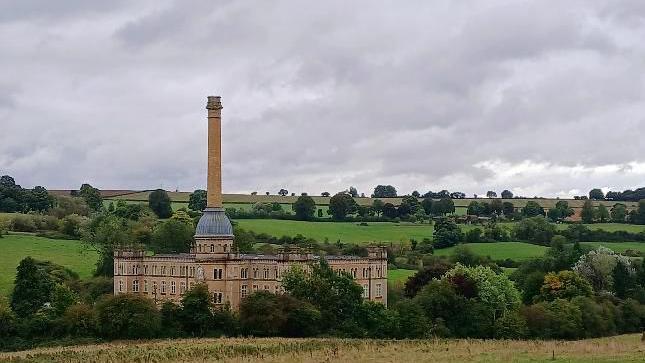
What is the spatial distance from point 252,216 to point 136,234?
107 ft

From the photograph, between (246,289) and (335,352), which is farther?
(246,289)

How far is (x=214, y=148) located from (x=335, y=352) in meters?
37.3

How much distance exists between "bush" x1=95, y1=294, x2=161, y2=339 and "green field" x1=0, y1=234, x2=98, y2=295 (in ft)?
114

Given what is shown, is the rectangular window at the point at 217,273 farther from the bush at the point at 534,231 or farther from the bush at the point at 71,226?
the bush at the point at 534,231

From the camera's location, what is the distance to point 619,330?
3935 inches

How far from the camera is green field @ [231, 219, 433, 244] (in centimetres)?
14750

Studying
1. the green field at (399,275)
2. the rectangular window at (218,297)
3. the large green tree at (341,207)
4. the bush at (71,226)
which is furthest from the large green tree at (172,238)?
the large green tree at (341,207)

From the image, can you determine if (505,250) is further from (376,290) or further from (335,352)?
A: (335,352)

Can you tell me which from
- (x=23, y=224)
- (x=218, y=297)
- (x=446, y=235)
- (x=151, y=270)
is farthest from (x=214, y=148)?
(x=23, y=224)

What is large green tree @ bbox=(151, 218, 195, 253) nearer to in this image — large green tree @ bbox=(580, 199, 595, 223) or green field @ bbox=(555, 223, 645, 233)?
green field @ bbox=(555, 223, 645, 233)

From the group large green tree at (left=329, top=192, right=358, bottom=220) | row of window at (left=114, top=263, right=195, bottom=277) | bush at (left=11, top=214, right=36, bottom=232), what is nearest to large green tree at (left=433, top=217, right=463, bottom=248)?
large green tree at (left=329, top=192, right=358, bottom=220)

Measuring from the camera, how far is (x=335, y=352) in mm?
64562

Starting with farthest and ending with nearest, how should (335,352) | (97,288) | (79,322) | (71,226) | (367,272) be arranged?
(71,226) < (97,288) < (367,272) < (79,322) < (335,352)

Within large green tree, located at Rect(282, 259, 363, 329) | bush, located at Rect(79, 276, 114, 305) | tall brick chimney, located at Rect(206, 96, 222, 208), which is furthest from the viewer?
bush, located at Rect(79, 276, 114, 305)
